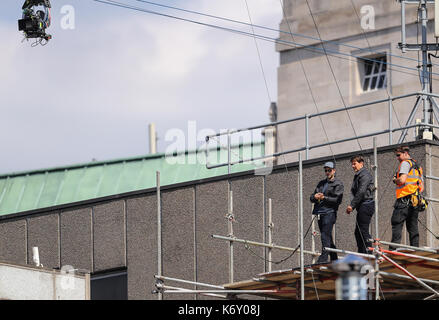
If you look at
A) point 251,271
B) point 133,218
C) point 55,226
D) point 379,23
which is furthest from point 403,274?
point 379,23

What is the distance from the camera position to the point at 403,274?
85.1ft

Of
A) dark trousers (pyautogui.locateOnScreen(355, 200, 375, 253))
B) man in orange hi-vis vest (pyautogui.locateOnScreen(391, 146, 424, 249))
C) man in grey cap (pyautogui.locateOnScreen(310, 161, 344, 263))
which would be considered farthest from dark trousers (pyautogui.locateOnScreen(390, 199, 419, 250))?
man in grey cap (pyautogui.locateOnScreen(310, 161, 344, 263))

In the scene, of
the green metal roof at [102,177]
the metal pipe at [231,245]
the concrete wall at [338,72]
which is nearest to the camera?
the metal pipe at [231,245]

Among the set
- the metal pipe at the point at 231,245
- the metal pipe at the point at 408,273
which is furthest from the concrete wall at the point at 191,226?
the metal pipe at the point at 408,273

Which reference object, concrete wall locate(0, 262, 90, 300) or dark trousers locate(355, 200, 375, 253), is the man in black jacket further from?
concrete wall locate(0, 262, 90, 300)

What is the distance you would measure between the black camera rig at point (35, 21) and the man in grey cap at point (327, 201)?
6.27m

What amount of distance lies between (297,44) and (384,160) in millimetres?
19559

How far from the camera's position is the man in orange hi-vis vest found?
25312 millimetres

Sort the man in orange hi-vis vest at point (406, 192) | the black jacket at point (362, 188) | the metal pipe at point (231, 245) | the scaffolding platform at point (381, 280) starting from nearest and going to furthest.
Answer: the scaffolding platform at point (381, 280) < the man in orange hi-vis vest at point (406, 192) < the black jacket at point (362, 188) < the metal pipe at point (231, 245)

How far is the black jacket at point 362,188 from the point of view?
1003 inches

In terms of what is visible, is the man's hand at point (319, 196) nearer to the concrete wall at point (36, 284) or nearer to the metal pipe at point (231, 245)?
the metal pipe at point (231, 245)

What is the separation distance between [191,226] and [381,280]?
21.9 feet

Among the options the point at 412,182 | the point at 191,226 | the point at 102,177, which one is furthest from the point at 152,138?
the point at 412,182
